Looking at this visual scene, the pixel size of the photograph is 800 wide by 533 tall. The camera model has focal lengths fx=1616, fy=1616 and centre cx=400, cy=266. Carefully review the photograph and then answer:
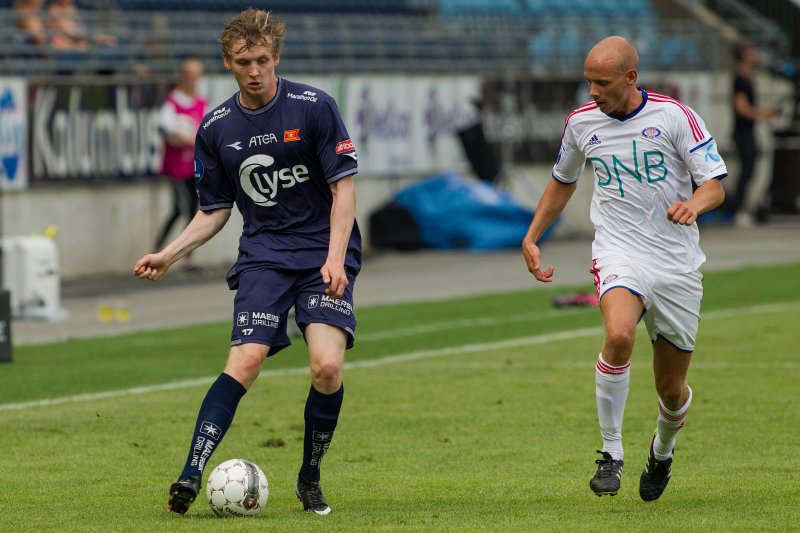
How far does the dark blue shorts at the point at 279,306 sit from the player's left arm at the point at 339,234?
0.16 metres

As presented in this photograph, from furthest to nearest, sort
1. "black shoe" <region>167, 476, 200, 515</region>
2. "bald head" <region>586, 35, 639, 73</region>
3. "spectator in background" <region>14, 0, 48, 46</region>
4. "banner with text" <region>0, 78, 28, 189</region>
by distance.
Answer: "spectator in background" <region>14, 0, 48, 46</region>
"banner with text" <region>0, 78, 28, 189</region>
"bald head" <region>586, 35, 639, 73</region>
"black shoe" <region>167, 476, 200, 515</region>

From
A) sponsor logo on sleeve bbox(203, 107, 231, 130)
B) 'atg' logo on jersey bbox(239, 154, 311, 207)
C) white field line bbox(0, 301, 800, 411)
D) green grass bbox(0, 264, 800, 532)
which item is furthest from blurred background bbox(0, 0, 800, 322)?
'atg' logo on jersey bbox(239, 154, 311, 207)

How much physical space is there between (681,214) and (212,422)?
2064mm

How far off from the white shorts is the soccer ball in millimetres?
1699

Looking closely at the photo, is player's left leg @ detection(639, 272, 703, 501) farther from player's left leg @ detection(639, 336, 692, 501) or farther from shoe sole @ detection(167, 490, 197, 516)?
shoe sole @ detection(167, 490, 197, 516)

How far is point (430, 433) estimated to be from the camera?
29.7ft

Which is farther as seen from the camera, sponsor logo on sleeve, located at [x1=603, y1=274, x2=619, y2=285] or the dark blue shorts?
sponsor logo on sleeve, located at [x1=603, y1=274, x2=619, y2=285]

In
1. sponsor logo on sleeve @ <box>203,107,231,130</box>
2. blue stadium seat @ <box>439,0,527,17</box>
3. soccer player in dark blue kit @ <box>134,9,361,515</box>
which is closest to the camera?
soccer player in dark blue kit @ <box>134,9,361,515</box>

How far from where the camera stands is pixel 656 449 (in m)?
7.07

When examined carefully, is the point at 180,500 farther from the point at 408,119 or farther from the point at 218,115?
the point at 408,119

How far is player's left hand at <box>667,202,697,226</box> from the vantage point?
21.5 feet

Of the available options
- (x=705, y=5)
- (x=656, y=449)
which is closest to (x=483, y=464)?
(x=656, y=449)

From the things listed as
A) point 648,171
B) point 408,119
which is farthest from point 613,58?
point 408,119

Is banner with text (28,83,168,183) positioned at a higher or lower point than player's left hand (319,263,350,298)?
lower
